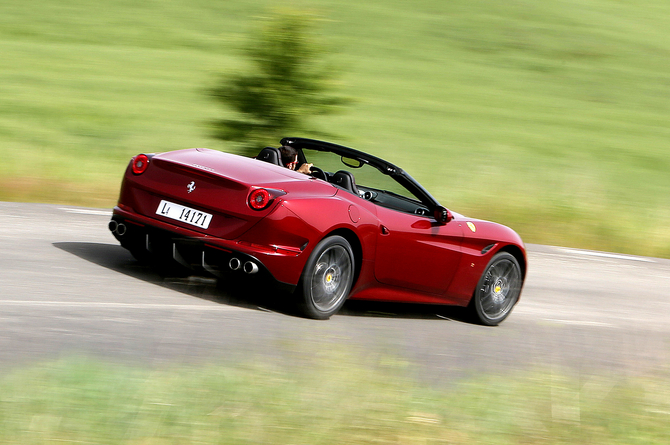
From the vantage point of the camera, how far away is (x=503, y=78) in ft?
129

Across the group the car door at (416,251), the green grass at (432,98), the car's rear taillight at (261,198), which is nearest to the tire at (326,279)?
the car door at (416,251)

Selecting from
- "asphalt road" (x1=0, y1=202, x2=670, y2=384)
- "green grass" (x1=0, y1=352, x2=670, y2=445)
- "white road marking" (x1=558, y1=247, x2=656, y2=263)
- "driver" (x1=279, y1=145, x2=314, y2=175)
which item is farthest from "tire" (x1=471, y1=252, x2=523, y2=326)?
"white road marking" (x1=558, y1=247, x2=656, y2=263)

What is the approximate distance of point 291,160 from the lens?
21.9 feet

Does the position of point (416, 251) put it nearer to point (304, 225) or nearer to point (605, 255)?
point (304, 225)

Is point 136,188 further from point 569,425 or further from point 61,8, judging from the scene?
point 61,8

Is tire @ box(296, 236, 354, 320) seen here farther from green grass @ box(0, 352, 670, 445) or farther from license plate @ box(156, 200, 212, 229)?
green grass @ box(0, 352, 670, 445)

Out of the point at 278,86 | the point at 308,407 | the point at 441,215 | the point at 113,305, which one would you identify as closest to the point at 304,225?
the point at 113,305

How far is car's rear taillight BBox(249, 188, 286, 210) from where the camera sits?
5.55 meters

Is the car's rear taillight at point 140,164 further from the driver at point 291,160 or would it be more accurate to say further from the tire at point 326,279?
the tire at point 326,279

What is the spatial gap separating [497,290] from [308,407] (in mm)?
4024

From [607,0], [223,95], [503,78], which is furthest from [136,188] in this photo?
[607,0]

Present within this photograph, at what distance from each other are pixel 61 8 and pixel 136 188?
39.6 meters

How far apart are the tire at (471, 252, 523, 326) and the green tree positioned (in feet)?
24.0

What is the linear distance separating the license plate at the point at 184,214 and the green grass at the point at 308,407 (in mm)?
1410
